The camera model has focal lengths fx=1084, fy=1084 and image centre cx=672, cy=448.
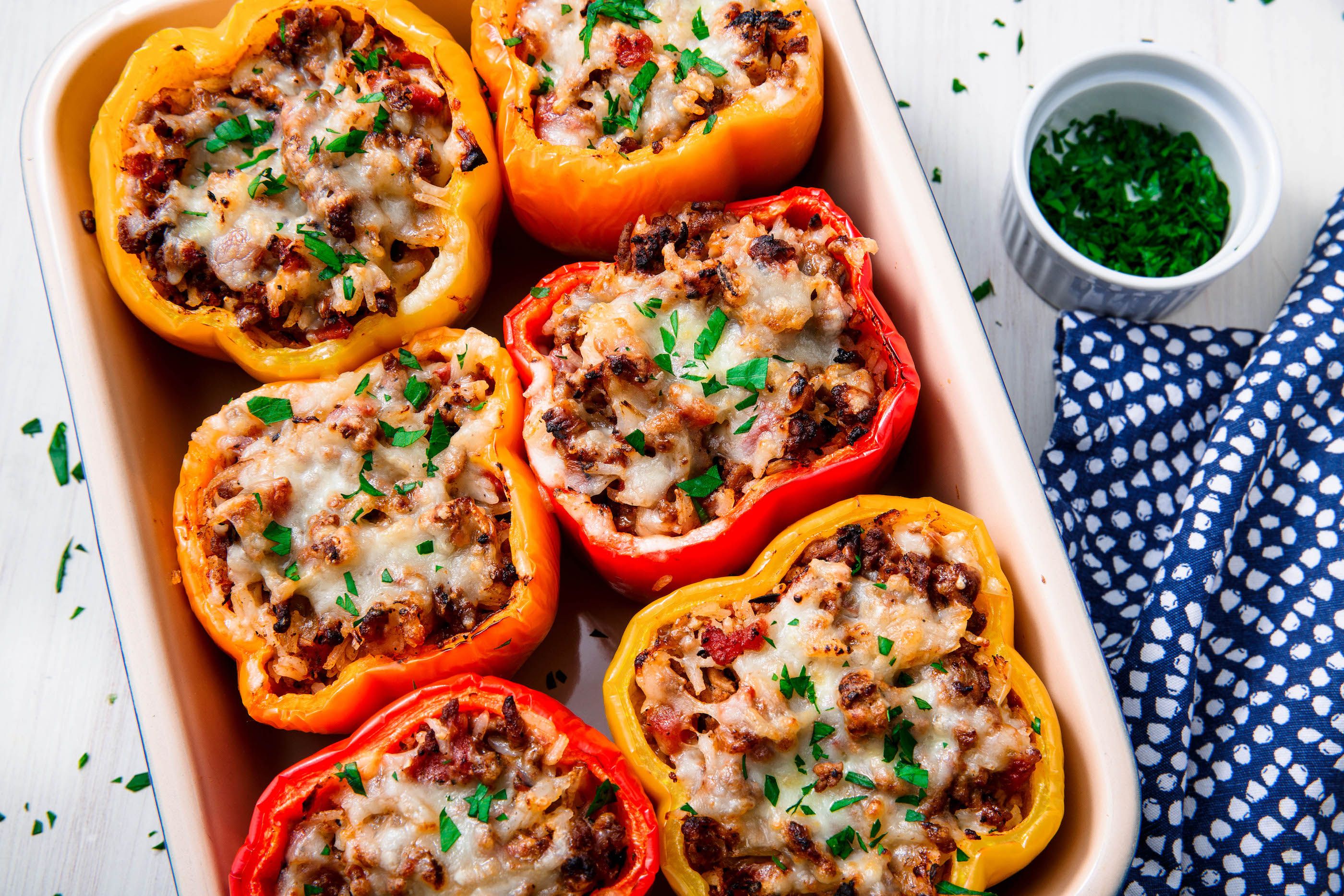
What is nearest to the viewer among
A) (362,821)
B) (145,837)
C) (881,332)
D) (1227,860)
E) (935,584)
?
(362,821)

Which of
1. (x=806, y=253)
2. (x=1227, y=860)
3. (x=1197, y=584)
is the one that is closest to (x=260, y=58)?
(x=806, y=253)

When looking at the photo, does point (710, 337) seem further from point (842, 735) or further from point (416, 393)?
point (842, 735)

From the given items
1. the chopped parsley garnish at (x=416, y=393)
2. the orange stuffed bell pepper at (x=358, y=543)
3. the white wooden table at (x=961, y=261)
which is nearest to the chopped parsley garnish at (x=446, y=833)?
the orange stuffed bell pepper at (x=358, y=543)

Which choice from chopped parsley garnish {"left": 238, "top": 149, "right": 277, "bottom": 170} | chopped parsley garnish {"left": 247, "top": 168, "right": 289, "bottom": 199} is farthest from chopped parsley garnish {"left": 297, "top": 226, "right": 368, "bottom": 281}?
chopped parsley garnish {"left": 238, "top": 149, "right": 277, "bottom": 170}

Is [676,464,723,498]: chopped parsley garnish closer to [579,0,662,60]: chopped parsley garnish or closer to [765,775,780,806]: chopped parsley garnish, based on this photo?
[765,775,780,806]: chopped parsley garnish

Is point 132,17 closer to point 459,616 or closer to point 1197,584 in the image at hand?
point 459,616

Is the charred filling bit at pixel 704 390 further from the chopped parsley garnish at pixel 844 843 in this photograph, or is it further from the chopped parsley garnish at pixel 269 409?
the chopped parsley garnish at pixel 844 843
